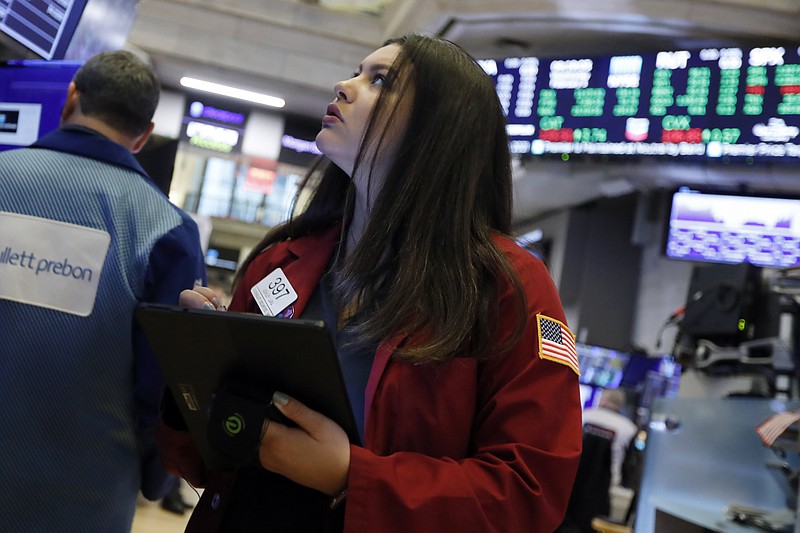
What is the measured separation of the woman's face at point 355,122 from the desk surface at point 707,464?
10.1 feet

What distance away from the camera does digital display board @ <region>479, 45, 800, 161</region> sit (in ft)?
21.9

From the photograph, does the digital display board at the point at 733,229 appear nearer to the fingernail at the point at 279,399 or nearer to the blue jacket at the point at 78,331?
the blue jacket at the point at 78,331

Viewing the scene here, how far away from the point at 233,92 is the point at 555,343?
9.67 metres

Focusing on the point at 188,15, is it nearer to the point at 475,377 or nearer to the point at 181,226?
the point at 181,226

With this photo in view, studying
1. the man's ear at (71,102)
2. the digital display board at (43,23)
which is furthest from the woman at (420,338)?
the digital display board at (43,23)

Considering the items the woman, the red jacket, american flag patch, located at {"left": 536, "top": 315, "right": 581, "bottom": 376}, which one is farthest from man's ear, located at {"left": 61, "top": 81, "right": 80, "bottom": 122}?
american flag patch, located at {"left": 536, "top": 315, "right": 581, "bottom": 376}

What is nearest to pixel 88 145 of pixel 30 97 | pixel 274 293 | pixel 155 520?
pixel 30 97

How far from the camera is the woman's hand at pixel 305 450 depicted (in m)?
1.20

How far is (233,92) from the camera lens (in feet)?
34.5

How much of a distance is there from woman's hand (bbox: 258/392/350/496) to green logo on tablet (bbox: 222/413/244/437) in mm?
38

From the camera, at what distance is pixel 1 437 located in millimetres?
1918

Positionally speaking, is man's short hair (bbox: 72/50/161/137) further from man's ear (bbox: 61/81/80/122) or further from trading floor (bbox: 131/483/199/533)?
trading floor (bbox: 131/483/199/533)

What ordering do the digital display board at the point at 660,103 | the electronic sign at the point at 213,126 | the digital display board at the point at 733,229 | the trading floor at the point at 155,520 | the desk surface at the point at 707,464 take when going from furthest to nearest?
the electronic sign at the point at 213,126 < the digital display board at the point at 733,229 < the digital display board at the point at 660,103 < the trading floor at the point at 155,520 < the desk surface at the point at 707,464

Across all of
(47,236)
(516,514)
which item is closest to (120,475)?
(47,236)
